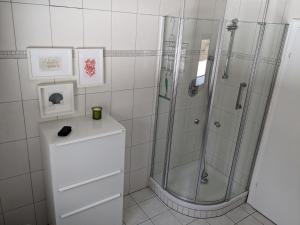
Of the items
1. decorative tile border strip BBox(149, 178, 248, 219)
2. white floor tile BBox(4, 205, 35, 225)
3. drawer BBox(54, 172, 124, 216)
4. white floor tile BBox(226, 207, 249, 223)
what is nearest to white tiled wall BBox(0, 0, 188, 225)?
white floor tile BBox(4, 205, 35, 225)

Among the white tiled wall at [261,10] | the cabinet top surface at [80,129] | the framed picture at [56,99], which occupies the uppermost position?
the white tiled wall at [261,10]

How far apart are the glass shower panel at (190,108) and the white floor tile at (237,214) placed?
0.41m

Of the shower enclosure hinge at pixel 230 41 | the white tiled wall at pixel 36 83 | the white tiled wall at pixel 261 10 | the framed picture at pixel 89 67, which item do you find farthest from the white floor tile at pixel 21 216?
Result: the white tiled wall at pixel 261 10

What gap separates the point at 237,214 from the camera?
7.59 ft

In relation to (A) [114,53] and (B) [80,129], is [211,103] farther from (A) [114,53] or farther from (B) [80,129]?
(B) [80,129]

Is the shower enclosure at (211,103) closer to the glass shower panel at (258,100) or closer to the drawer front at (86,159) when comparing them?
the glass shower panel at (258,100)

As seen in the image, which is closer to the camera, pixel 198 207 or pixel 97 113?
pixel 97 113

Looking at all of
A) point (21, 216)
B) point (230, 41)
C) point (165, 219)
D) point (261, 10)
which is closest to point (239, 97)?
point (230, 41)

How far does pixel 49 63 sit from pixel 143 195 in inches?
61.9

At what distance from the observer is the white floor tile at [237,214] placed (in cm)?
225

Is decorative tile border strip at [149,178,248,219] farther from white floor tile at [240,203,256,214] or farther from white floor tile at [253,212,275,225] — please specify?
white floor tile at [253,212,275,225]

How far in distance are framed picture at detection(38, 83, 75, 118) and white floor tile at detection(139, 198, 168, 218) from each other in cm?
117

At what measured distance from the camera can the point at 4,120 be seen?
1.59 meters

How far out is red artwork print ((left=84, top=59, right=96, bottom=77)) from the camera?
178 cm
